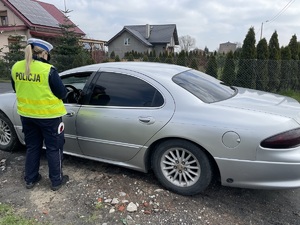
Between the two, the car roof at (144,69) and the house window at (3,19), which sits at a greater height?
the house window at (3,19)

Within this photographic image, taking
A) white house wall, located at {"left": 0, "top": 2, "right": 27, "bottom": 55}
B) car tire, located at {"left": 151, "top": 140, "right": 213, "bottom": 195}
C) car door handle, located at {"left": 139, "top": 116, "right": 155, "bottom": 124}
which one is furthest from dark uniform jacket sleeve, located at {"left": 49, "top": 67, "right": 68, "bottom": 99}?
white house wall, located at {"left": 0, "top": 2, "right": 27, "bottom": 55}

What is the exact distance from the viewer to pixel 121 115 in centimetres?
303

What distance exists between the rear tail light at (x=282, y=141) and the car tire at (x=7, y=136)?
3463 mm

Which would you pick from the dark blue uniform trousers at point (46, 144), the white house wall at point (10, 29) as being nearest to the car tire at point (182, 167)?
the dark blue uniform trousers at point (46, 144)

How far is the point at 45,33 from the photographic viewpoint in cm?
2427

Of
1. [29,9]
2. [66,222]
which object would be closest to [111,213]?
[66,222]

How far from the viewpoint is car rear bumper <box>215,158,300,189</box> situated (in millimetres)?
2420

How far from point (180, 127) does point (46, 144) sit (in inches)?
61.2

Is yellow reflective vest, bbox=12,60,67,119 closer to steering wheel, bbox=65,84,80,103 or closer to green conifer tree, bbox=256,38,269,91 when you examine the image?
steering wheel, bbox=65,84,80,103

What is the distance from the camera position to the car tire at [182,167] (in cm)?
272

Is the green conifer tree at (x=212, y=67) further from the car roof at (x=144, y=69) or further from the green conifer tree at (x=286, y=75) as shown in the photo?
the car roof at (x=144, y=69)

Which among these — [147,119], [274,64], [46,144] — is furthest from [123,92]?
[274,64]

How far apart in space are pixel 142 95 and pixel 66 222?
60.8 inches

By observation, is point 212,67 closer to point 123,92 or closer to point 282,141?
point 123,92
